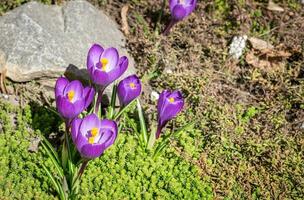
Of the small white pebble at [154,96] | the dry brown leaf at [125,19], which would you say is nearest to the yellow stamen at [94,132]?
the small white pebble at [154,96]

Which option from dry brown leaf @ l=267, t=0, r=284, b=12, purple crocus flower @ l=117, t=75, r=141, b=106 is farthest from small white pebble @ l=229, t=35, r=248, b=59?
purple crocus flower @ l=117, t=75, r=141, b=106

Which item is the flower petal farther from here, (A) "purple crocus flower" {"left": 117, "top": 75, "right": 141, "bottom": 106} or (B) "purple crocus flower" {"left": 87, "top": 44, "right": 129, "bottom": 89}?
(A) "purple crocus flower" {"left": 117, "top": 75, "right": 141, "bottom": 106}

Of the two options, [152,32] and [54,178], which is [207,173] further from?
[152,32]

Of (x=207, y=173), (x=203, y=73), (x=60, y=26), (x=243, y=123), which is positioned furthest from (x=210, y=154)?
(x=60, y=26)

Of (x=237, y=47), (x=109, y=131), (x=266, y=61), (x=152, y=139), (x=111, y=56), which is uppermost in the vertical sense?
(x=111, y=56)

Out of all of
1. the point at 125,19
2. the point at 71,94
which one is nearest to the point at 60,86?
the point at 71,94

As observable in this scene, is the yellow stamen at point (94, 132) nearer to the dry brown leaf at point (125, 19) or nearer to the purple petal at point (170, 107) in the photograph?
the purple petal at point (170, 107)

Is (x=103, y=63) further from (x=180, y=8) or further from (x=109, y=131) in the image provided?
(x=180, y=8)
